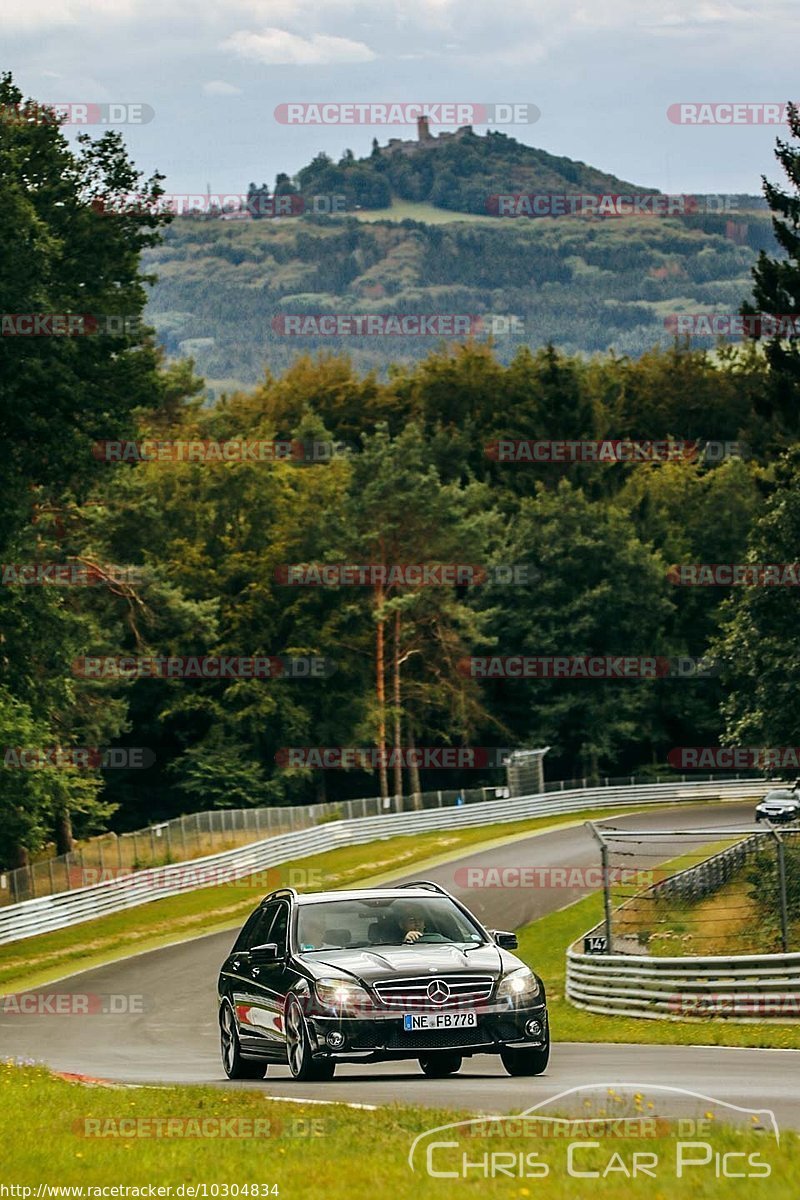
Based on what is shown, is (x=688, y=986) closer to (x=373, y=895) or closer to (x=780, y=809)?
(x=373, y=895)

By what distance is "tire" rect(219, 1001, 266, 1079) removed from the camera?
16253mm

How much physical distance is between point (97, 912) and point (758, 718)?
20.7m

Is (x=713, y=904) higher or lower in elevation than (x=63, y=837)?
higher

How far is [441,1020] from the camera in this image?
13836 millimetres

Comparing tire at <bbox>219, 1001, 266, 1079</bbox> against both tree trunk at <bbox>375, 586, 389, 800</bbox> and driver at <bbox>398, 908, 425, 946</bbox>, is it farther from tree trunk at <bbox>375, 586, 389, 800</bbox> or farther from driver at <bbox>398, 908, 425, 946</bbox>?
tree trunk at <bbox>375, 586, 389, 800</bbox>

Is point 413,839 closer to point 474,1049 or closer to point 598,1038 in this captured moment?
point 598,1038

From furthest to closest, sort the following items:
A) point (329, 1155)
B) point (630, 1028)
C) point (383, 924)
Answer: point (630, 1028) → point (383, 924) → point (329, 1155)

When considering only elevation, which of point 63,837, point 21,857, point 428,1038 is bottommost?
point 63,837

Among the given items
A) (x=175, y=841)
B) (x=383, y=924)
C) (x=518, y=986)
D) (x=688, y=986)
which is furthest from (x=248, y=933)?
(x=175, y=841)

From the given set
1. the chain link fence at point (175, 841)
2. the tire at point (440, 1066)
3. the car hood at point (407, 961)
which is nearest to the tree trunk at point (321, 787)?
the chain link fence at point (175, 841)

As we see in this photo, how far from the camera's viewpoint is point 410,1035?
13883mm

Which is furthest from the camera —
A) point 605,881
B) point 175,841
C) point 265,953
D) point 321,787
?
point 321,787

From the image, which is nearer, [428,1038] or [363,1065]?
[428,1038]

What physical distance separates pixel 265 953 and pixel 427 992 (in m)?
2.13
